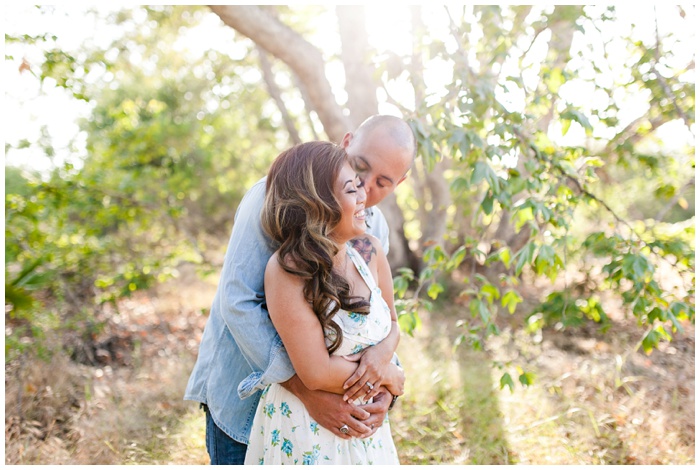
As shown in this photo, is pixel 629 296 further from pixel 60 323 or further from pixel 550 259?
pixel 60 323

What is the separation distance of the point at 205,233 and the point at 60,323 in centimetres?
413

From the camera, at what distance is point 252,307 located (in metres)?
1.68

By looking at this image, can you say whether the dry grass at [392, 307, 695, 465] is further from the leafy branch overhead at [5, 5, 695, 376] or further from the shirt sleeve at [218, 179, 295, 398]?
the shirt sleeve at [218, 179, 295, 398]

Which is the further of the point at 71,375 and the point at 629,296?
the point at 71,375

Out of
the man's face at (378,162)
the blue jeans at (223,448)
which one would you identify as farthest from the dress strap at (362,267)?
the blue jeans at (223,448)

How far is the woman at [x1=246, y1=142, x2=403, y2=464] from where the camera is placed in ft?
5.30

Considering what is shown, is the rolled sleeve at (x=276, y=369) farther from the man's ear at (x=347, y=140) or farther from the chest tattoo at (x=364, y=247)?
the man's ear at (x=347, y=140)

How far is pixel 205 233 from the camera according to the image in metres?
9.05

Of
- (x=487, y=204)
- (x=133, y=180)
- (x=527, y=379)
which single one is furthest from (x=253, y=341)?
(x=133, y=180)

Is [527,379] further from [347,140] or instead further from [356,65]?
[356,65]

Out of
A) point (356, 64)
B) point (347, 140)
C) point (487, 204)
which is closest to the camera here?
point (347, 140)

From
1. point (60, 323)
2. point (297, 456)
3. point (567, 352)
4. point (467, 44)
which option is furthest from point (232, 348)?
point (567, 352)

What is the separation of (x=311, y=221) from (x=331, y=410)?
595 millimetres

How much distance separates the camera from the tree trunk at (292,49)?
399 centimetres
